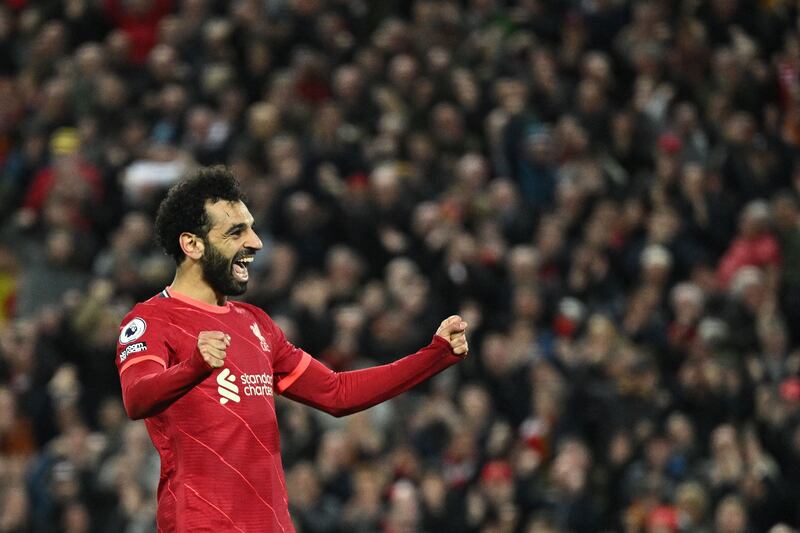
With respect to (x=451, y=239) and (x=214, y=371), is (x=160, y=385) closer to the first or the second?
(x=214, y=371)

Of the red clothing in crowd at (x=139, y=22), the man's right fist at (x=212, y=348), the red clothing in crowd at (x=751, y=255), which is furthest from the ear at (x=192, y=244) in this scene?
the red clothing in crowd at (x=139, y=22)

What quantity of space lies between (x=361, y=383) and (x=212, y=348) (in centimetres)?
111

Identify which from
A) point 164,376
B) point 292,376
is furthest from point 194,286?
point 164,376

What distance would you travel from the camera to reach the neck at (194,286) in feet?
18.1

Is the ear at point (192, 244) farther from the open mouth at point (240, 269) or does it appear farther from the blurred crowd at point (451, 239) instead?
the blurred crowd at point (451, 239)

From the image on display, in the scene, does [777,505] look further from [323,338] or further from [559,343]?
[323,338]

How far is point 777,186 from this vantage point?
14.0 m

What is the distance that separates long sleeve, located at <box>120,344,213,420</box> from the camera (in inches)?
189

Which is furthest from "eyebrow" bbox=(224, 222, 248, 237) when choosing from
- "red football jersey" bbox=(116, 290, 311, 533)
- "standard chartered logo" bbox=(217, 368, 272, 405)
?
"standard chartered logo" bbox=(217, 368, 272, 405)

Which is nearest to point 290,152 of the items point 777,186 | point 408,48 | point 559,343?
point 408,48

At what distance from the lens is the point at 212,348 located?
473 cm

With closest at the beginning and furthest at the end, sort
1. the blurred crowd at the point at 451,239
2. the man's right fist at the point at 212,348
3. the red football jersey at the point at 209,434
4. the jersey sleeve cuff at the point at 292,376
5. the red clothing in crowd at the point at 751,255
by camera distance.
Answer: the man's right fist at the point at 212,348, the red football jersey at the point at 209,434, the jersey sleeve cuff at the point at 292,376, the blurred crowd at the point at 451,239, the red clothing in crowd at the point at 751,255

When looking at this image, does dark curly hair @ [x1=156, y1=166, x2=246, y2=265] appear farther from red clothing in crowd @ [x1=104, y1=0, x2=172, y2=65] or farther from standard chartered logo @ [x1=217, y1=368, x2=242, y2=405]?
red clothing in crowd @ [x1=104, y1=0, x2=172, y2=65]

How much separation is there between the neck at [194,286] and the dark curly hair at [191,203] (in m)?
Result: 0.05
